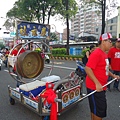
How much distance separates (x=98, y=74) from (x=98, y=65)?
145 millimetres

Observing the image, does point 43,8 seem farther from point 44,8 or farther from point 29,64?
point 29,64

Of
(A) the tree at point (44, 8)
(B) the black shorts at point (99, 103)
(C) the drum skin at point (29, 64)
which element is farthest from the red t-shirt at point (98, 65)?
(A) the tree at point (44, 8)

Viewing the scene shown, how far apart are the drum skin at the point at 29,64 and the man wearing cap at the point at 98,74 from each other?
5.74 ft

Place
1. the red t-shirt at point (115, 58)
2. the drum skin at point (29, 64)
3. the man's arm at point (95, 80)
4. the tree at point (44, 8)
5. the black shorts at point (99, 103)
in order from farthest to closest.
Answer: the tree at point (44, 8) → the red t-shirt at point (115, 58) → the drum skin at point (29, 64) → the black shorts at point (99, 103) → the man's arm at point (95, 80)

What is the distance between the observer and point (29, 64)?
368 centimetres

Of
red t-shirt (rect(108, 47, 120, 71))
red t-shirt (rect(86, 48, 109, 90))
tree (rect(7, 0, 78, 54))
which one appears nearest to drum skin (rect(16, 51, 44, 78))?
red t-shirt (rect(86, 48, 109, 90))

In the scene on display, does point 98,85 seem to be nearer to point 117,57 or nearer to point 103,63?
point 103,63

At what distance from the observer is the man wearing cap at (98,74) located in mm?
2066

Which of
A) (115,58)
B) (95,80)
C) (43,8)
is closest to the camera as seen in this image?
(95,80)

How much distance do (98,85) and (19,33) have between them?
2.31 meters

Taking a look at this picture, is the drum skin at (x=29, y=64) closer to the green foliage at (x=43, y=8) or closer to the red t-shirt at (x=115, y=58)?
the red t-shirt at (x=115, y=58)

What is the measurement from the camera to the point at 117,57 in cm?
446

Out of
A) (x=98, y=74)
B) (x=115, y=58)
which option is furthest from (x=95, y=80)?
(x=115, y=58)

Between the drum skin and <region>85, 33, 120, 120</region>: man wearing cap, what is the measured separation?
1.75 meters
